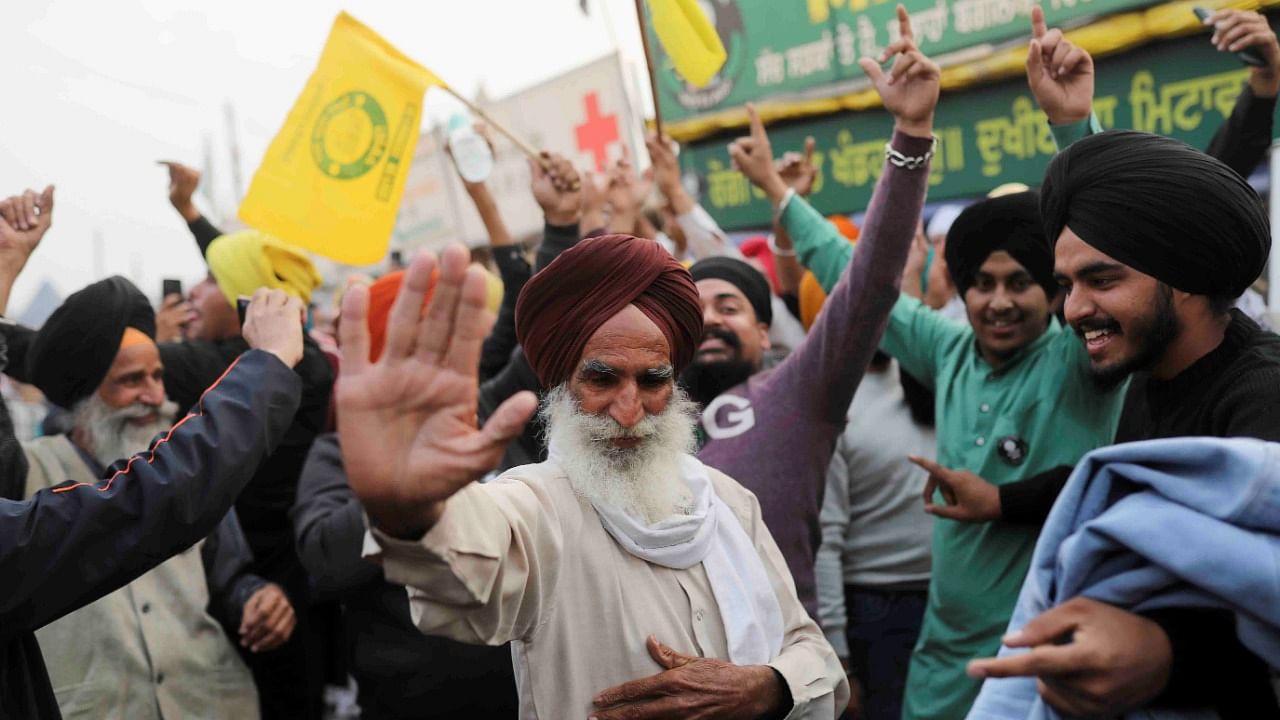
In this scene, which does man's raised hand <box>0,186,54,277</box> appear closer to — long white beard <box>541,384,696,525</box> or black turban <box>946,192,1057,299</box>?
long white beard <box>541,384,696,525</box>

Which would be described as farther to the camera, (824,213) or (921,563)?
(824,213)

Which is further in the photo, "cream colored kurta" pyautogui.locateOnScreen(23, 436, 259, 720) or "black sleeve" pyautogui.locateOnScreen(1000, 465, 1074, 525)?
"cream colored kurta" pyautogui.locateOnScreen(23, 436, 259, 720)

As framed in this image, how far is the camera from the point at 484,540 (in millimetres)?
1578

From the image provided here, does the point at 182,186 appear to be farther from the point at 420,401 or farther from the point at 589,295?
the point at 420,401

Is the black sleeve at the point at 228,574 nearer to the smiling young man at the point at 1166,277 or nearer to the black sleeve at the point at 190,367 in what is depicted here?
the black sleeve at the point at 190,367

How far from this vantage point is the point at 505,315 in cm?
409

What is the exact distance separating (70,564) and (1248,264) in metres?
2.29

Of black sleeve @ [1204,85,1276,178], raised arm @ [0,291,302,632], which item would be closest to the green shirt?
black sleeve @ [1204,85,1276,178]

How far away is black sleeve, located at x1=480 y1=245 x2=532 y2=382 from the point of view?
4.08 m

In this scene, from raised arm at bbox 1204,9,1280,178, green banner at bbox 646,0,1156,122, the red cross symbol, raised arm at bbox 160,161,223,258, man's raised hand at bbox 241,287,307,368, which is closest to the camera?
man's raised hand at bbox 241,287,307,368

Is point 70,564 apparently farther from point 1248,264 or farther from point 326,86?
point 326,86

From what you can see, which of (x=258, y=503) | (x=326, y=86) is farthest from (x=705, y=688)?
(x=326, y=86)

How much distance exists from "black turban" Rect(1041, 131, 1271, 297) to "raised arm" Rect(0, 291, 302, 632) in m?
1.74

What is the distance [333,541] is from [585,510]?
1434mm
